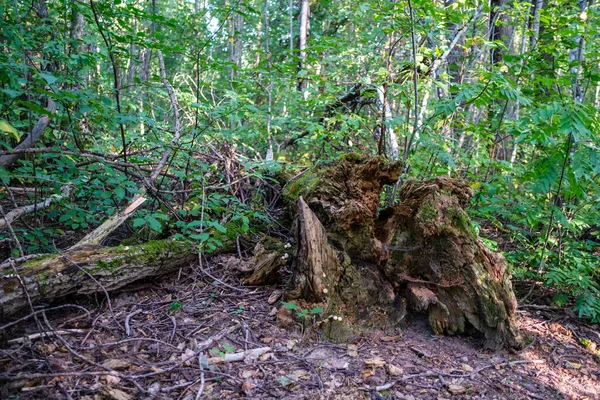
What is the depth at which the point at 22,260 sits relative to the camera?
2.89m

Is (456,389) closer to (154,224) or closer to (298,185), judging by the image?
(154,224)

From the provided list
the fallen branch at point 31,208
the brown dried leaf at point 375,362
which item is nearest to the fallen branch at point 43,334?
the fallen branch at point 31,208

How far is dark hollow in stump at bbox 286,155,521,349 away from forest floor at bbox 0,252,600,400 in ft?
0.65

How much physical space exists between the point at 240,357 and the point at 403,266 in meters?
1.77

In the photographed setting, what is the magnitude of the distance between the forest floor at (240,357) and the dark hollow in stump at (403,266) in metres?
0.20

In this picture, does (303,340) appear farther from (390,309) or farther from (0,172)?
(0,172)

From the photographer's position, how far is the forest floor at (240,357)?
233cm

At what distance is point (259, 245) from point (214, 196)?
77 cm

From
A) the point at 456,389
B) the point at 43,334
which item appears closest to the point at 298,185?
the point at 456,389

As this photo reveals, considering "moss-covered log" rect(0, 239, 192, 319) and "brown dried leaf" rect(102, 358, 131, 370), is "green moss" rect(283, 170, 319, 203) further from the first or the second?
"brown dried leaf" rect(102, 358, 131, 370)

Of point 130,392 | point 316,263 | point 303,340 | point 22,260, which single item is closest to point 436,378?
point 303,340

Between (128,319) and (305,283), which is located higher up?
(305,283)

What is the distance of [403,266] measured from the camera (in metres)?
3.54

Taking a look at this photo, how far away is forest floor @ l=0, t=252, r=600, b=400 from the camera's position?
2.33 m
